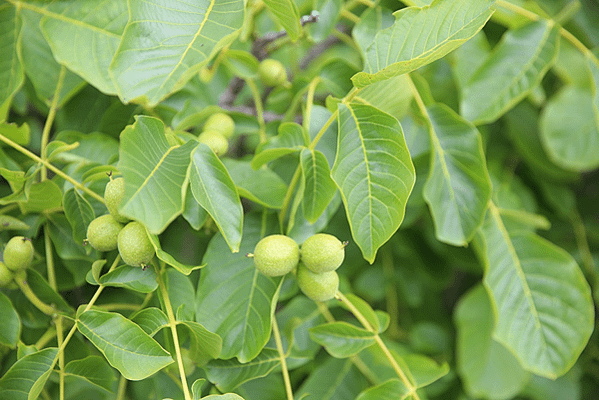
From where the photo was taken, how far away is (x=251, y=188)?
0.63 metres

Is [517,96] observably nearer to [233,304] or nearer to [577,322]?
[577,322]

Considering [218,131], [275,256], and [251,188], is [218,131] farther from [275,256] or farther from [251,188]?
[275,256]

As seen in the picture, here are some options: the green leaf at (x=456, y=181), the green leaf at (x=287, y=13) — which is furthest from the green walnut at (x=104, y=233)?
the green leaf at (x=456, y=181)

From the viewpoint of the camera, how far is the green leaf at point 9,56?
670 millimetres

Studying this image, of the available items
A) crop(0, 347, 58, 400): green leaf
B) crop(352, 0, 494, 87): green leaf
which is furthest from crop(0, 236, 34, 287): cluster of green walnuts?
crop(352, 0, 494, 87): green leaf

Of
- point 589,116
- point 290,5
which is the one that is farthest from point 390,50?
point 589,116

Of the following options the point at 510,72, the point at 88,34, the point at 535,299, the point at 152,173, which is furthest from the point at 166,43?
the point at 535,299

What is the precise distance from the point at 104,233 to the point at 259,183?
8.4 inches

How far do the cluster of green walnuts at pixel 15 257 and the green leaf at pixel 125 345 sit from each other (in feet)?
0.38

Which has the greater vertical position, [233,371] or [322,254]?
[322,254]

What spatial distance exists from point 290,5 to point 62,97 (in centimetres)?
41

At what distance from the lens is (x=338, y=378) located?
79cm

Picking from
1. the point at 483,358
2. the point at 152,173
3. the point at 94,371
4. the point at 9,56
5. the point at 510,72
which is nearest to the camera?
the point at 152,173

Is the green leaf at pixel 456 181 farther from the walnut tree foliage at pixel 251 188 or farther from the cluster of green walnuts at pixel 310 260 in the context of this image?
the cluster of green walnuts at pixel 310 260
